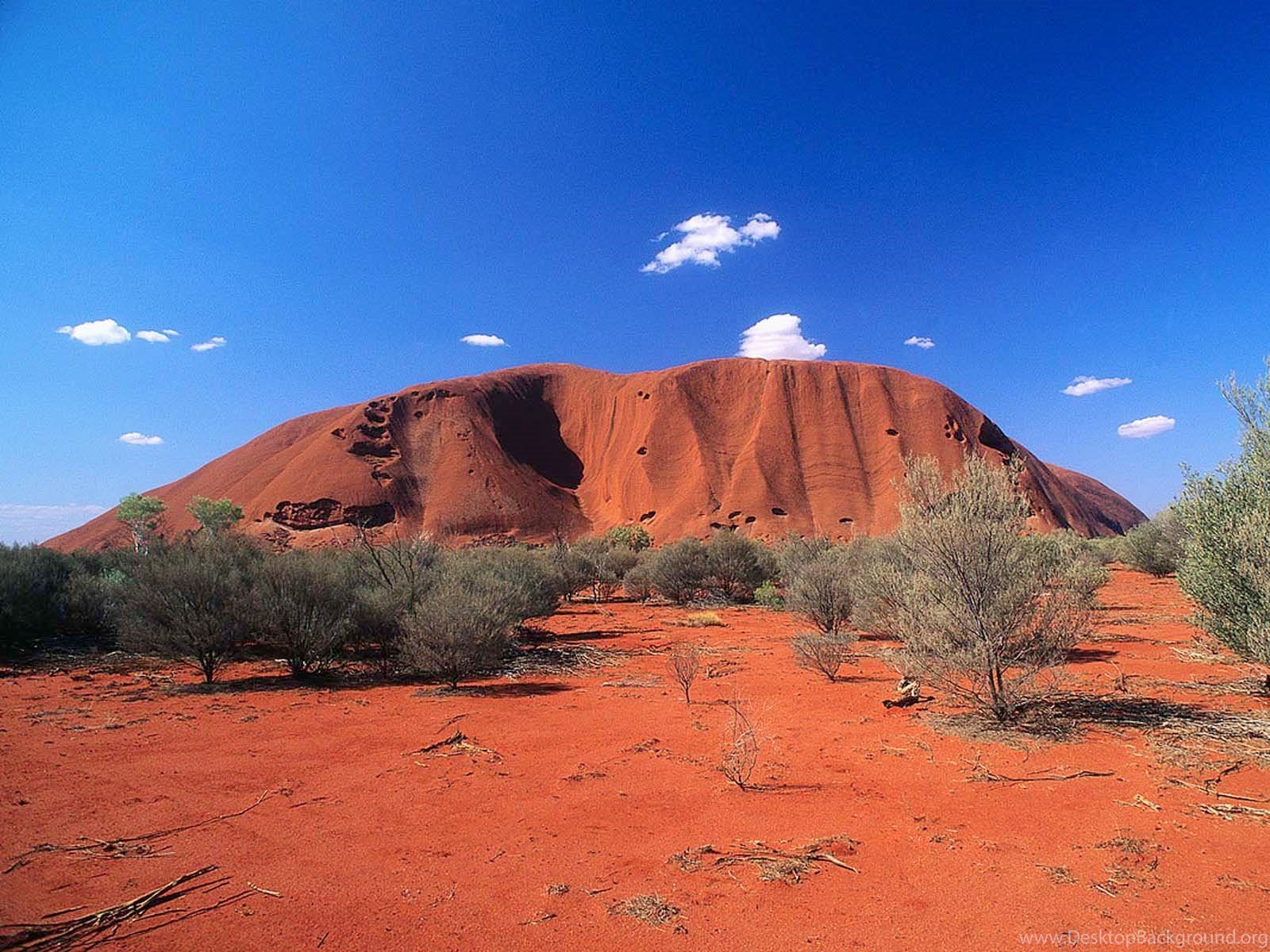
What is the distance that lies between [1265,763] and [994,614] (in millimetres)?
2187

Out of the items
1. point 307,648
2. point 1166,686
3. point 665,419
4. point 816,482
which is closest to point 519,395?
point 665,419

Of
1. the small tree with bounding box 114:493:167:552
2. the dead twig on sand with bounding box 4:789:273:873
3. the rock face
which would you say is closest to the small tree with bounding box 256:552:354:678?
the dead twig on sand with bounding box 4:789:273:873

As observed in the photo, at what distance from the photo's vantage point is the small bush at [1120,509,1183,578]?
21.6 meters

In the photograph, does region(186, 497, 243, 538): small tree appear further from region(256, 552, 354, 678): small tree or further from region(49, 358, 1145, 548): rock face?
region(256, 552, 354, 678): small tree

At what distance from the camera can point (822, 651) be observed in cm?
928

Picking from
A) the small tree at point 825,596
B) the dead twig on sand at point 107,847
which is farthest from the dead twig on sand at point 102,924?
the small tree at point 825,596

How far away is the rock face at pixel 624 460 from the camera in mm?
53688

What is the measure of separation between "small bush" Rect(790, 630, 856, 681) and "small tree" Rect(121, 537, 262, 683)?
353 inches

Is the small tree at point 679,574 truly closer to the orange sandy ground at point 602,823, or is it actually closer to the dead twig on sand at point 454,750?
the orange sandy ground at point 602,823

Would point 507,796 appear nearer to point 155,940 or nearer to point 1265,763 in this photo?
point 155,940

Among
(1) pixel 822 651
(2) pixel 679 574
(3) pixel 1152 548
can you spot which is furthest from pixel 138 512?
(3) pixel 1152 548

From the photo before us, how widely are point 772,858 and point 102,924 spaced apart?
11.8 ft

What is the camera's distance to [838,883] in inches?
131

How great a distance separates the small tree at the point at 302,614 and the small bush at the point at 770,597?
13.4m
